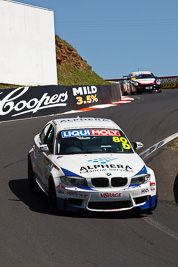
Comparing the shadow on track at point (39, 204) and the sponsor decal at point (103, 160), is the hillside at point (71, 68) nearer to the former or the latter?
→ the shadow on track at point (39, 204)

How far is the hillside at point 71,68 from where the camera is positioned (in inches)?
1788

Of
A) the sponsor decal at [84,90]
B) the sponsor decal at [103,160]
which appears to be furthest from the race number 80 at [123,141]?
the sponsor decal at [84,90]

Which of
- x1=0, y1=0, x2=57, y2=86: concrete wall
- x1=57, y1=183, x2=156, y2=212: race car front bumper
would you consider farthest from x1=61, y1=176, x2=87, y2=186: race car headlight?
x1=0, y1=0, x2=57, y2=86: concrete wall

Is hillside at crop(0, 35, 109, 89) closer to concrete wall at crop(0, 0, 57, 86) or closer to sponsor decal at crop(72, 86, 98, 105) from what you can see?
concrete wall at crop(0, 0, 57, 86)

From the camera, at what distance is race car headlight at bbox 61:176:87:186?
789cm

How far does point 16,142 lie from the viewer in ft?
52.2

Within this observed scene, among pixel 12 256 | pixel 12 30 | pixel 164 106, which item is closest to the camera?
pixel 12 256

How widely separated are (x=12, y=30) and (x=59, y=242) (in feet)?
97.1

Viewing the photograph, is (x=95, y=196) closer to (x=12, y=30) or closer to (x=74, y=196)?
(x=74, y=196)

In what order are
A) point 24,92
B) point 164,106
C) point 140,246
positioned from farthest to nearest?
point 164,106, point 24,92, point 140,246

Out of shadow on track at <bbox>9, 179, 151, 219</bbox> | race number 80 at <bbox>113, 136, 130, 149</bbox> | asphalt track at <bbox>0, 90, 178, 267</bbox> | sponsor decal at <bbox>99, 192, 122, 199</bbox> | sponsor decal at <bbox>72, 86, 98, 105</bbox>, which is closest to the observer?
asphalt track at <bbox>0, 90, 178, 267</bbox>

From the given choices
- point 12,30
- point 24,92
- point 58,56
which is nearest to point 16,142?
point 24,92

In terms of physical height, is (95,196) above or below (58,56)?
A: below

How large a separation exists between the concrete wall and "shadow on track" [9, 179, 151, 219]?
24.9m
